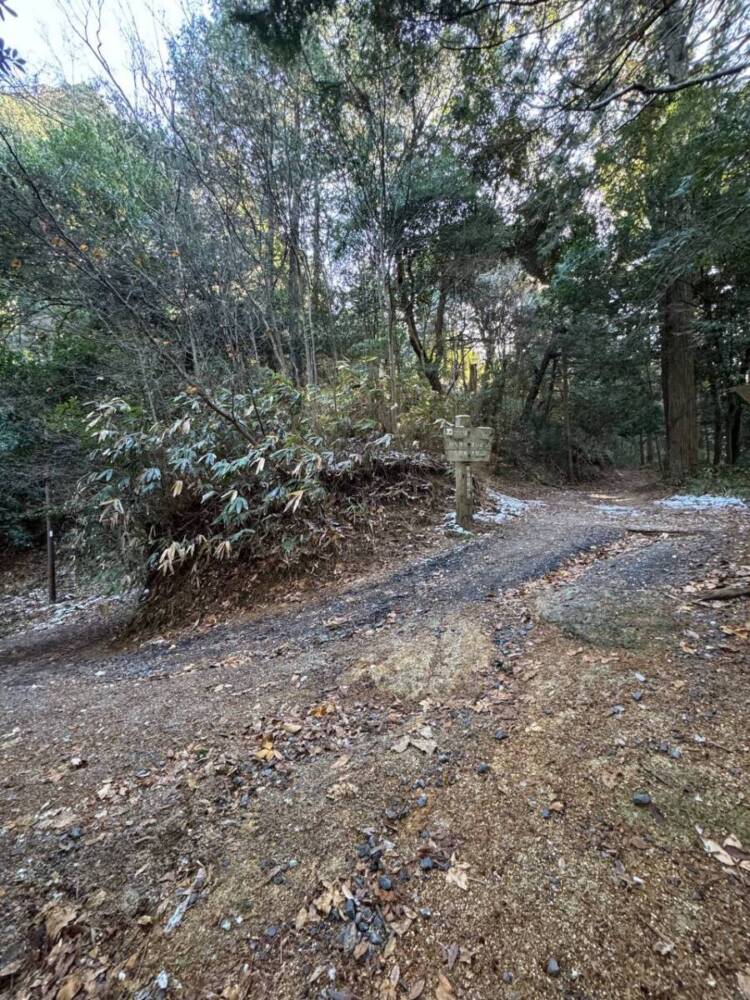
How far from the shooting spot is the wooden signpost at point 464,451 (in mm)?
4816

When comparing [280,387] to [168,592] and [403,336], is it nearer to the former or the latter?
[168,592]

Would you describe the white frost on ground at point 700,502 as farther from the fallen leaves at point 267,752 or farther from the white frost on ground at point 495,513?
the fallen leaves at point 267,752

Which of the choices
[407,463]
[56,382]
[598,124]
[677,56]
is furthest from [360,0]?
[56,382]

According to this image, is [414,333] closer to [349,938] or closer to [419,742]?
[419,742]

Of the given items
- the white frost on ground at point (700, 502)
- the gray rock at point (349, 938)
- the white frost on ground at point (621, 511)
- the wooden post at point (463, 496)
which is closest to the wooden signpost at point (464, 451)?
the wooden post at point (463, 496)

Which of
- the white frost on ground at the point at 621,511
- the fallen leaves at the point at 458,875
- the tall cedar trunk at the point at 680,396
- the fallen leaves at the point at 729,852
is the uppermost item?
the tall cedar trunk at the point at 680,396

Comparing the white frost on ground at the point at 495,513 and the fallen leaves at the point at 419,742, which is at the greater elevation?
the white frost on ground at the point at 495,513

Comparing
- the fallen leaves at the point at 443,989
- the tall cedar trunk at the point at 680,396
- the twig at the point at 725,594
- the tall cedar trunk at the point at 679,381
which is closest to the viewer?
the fallen leaves at the point at 443,989

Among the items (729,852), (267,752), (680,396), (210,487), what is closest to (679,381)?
(680,396)

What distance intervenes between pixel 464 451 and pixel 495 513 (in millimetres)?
1442

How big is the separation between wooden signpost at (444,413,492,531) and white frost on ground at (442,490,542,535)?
14 cm

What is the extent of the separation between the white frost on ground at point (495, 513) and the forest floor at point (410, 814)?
208 centimetres

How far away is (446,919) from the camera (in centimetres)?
114

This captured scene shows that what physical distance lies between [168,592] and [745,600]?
4977mm
